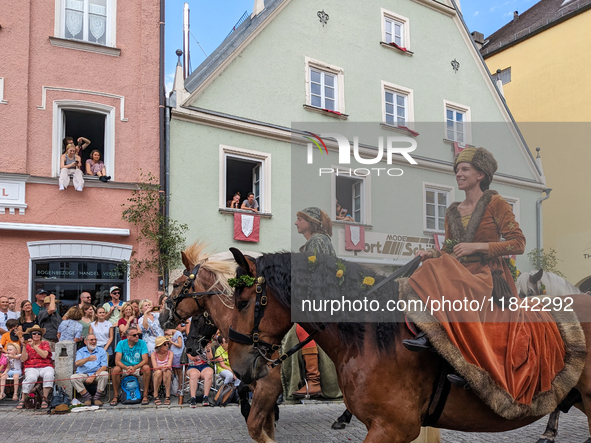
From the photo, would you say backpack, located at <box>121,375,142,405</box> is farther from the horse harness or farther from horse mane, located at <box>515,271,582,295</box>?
horse mane, located at <box>515,271,582,295</box>

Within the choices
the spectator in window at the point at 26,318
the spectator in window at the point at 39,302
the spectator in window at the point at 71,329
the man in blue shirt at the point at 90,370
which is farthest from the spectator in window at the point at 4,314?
the man in blue shirt at the point at 90,370

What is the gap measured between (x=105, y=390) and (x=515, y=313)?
738cm

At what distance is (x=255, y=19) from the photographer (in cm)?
1491

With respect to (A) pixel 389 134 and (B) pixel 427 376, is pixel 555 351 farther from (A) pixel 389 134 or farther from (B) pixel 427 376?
(A) pixel 389 134

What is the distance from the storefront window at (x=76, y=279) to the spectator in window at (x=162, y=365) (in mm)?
3386

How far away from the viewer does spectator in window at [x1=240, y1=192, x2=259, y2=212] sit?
14.0 metres

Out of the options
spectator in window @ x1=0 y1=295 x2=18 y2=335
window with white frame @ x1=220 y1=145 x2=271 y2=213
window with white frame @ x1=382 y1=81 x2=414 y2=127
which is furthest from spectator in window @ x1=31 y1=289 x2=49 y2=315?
window with white frame @ x1=382 y1=81 x2=414 y2=127

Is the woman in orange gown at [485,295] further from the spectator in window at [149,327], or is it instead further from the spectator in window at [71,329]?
the spectator in window at [71,329]

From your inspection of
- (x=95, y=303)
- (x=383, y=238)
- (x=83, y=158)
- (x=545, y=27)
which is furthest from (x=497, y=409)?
(x=545, y=27)

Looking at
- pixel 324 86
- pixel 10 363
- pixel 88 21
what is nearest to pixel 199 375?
pixel 10 363

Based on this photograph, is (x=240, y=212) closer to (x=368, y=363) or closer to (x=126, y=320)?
Result: (x=126, y=320)

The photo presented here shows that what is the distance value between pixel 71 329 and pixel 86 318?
469 millimetres

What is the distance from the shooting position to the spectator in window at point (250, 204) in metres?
14.0

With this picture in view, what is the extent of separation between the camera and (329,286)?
3621 millimetres
